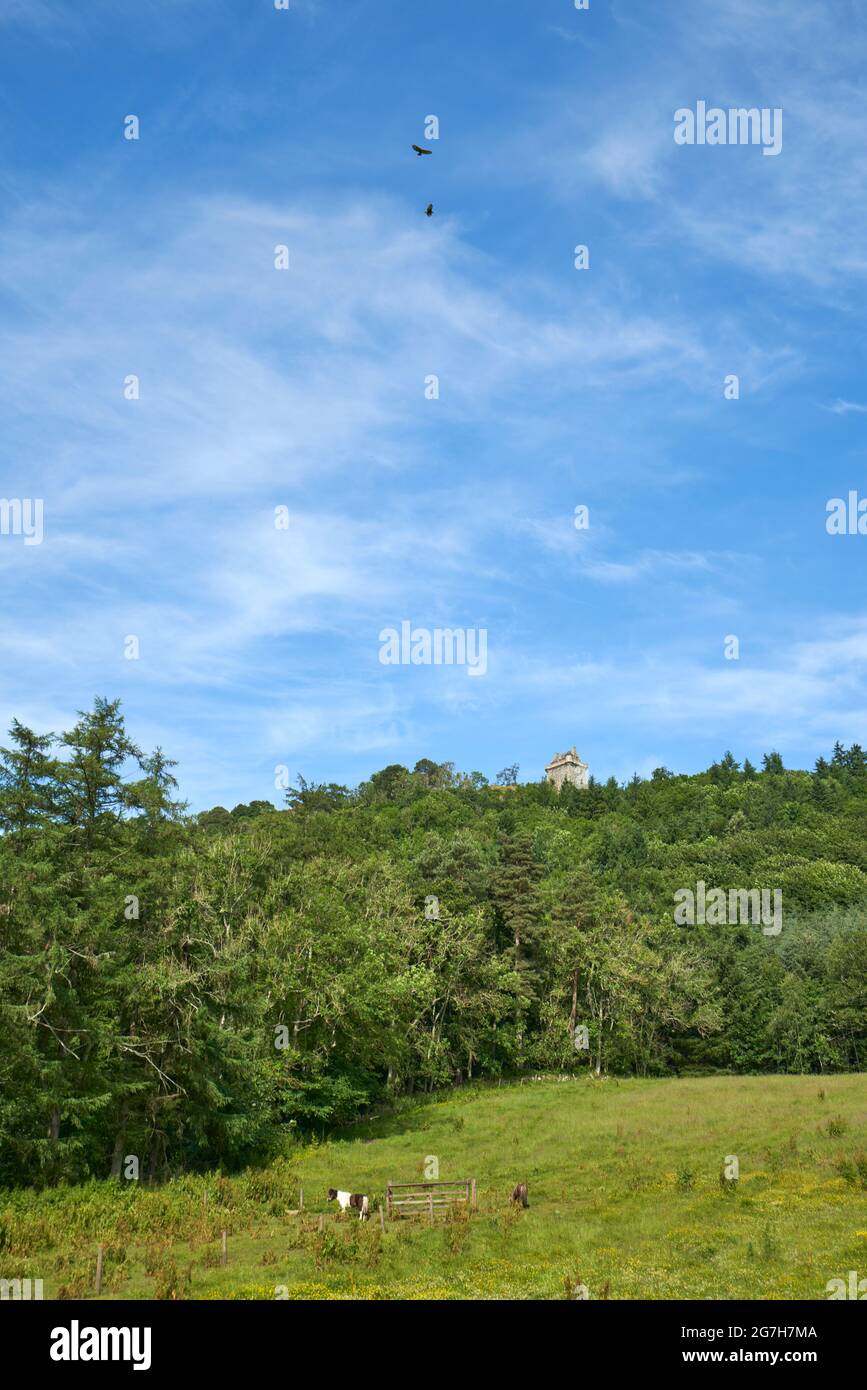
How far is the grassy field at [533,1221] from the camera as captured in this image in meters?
21.4

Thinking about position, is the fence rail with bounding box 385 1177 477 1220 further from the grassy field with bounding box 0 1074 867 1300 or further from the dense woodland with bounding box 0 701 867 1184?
the dense woodland with bounding box 0 701 867 1184

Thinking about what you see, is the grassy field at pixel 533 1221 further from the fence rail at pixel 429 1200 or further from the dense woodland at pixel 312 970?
the dense woodland at pixel 312 970

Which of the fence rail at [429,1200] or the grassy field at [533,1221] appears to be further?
the fence rail at [429,1200]

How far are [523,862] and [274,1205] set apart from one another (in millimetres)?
54686

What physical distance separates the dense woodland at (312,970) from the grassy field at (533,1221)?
12.2ft

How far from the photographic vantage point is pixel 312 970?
53719 millimetres

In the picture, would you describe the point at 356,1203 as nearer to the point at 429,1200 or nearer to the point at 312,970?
the point at 429,1200

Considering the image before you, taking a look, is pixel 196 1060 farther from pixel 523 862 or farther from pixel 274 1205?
pixel 523 862

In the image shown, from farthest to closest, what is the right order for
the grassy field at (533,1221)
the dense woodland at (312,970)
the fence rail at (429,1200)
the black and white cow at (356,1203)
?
the dense woodland at (312,970) < the black and white cow at (356,1203) < the fence rail at (429,1200) < the grassy field at (533,1221)

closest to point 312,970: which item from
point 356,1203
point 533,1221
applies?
point 356,1203

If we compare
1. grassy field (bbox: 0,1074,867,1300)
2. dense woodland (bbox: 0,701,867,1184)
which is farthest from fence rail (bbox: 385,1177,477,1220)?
dense woodland (bbox: 0,701,867,1184)

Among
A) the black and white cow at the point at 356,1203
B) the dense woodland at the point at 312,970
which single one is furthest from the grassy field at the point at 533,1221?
the dense woodland at the point at 312,970

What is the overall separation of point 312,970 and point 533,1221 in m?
27.9
